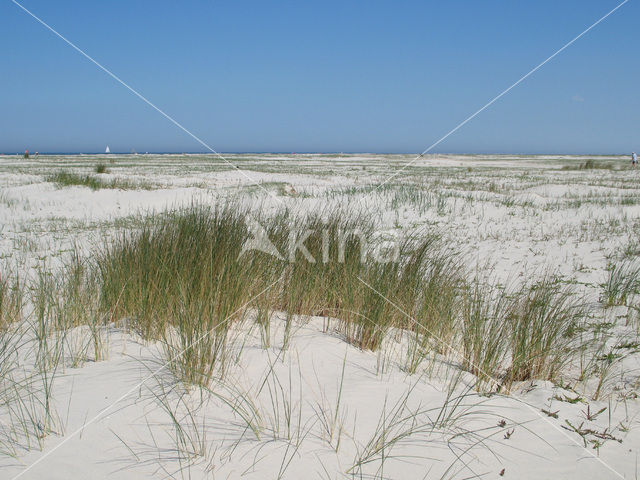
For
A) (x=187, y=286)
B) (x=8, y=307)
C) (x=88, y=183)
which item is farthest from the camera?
(x=88, y=183)

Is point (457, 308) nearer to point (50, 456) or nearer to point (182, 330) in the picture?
point (182, 330)

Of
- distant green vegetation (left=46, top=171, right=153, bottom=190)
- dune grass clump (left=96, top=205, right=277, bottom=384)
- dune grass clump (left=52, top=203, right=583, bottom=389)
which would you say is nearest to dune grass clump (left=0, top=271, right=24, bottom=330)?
dune grass clump (left=52, top=203, right=583, bottom=389)

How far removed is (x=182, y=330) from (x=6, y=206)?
11474 mm

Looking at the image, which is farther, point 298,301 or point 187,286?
point 298,301

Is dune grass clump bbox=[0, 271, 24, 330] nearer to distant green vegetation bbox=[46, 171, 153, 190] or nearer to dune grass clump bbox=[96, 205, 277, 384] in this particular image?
dune grass clump bbox=[96, 205, 277, 384]

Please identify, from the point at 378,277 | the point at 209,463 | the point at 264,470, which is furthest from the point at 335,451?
the point at 378,277

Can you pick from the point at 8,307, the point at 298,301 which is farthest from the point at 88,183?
the point at 298,301

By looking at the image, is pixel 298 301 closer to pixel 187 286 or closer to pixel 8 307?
pixel 187 286

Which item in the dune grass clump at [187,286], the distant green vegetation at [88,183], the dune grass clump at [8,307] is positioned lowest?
the dune grass clump at [8,307]

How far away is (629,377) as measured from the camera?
115 inches

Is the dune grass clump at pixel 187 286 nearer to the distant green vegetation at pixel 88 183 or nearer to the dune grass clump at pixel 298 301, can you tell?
the dune grass clump at pixel 298 301

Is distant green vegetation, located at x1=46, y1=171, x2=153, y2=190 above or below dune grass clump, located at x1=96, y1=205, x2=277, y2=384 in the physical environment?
above

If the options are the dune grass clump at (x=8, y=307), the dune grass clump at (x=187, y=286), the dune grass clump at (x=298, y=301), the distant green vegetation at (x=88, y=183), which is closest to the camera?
the dune grass clump at (x=187, y=286)

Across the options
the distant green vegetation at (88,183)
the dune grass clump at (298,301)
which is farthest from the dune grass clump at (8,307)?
the distant green vegetation at (88,183)
